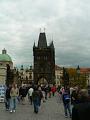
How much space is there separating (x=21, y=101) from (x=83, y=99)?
30.6 metres

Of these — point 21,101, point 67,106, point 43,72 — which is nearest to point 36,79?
point 43,72

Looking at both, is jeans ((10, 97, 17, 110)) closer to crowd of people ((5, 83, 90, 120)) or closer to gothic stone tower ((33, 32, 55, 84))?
crowd of people ((5, 83, 90, 120))

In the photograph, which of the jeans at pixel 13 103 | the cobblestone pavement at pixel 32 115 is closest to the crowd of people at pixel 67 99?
the jeans at pixel 13 103

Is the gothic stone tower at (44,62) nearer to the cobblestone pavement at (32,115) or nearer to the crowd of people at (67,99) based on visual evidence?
the crowd of people at (67,99)

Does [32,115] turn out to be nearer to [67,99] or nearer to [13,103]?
[67,99]

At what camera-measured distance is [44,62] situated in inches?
6511

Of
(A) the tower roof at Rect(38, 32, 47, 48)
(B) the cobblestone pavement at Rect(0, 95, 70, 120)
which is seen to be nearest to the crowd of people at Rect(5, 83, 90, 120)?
(B) the cobblestone pavement at Rect(0, 95, 70, 120)

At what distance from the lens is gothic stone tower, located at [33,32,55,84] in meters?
166

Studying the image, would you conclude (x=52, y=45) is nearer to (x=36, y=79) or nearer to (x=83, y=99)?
(x=36, y=79)

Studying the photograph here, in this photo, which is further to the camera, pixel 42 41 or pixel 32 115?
pixel 42 41

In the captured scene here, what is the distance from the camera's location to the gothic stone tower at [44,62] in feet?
545

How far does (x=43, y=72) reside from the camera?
16850cm

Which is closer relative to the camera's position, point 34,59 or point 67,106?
point 67,106

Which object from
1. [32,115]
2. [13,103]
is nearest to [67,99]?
[32,115]
